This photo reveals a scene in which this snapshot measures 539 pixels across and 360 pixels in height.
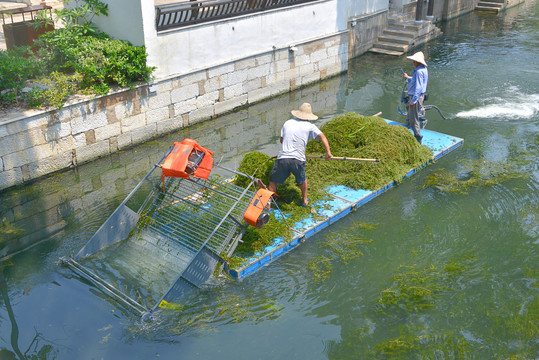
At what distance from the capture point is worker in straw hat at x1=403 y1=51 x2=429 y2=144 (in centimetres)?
1034

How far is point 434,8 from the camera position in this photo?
23.1 m

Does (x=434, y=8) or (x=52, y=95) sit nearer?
(x=52, y=95)

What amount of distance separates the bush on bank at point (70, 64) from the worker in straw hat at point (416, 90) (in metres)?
5.15

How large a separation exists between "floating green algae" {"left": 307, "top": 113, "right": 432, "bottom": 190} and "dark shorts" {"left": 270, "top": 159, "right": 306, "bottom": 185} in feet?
3.24

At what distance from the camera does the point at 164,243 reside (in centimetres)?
755

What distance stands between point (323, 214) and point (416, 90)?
3.67 metres

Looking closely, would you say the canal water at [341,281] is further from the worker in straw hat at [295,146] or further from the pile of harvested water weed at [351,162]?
the worker in straw hat at [295,146]

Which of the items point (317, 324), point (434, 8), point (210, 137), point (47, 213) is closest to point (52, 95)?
point (47, 213)

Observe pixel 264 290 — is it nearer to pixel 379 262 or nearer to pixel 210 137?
pixel 379 262

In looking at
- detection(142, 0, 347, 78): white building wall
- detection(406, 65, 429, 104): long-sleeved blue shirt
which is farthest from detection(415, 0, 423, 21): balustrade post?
detection(406, 65, 429, 104): long-sleeved blue shirt

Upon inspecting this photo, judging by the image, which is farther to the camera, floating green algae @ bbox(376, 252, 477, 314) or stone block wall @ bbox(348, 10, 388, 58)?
stone block wall @ bbox(348, 10, 388, 58)

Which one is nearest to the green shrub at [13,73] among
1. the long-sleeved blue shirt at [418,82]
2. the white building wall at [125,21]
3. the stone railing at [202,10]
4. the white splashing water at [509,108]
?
the white building wall at [125,21]

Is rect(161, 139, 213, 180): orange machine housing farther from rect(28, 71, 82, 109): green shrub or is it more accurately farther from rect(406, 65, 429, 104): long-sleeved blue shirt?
rect(406, 65, 429, 104): long-sleeved blue shirt

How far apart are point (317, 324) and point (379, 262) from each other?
152 centimetres
